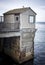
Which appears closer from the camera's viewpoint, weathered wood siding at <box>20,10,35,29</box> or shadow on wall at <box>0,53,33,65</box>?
weathered wood siding at <box>20,10,35,29</box>

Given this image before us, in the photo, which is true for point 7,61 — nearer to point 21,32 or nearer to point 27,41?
point 27,41

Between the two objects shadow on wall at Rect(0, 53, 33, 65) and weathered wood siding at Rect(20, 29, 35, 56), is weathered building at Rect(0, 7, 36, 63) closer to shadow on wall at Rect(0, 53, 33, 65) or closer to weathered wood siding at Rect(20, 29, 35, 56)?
weathered wood siding at Rect(20, 29, 35, 56)

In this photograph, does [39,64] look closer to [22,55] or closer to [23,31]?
[22,55]

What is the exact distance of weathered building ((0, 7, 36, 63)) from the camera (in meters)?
30.2

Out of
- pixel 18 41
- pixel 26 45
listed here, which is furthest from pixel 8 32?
pixel 26 45

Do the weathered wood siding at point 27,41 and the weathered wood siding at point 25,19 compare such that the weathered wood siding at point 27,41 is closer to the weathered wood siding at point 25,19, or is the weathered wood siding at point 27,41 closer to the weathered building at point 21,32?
the weathered building at point 21,32

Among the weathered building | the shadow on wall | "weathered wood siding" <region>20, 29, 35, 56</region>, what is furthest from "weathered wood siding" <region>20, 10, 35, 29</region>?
the shadow on wall

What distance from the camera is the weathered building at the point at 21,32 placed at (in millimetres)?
30234

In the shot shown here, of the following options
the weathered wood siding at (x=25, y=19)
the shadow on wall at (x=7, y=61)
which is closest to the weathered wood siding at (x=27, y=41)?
the weathered wood siding at (x=25, y=19)

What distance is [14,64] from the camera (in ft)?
102

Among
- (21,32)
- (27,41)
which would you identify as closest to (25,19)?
(21,32)

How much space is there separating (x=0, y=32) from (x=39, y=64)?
1296cm

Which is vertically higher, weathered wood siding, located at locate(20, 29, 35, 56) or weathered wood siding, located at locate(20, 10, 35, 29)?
weathered wood siding, located at locate(20, 10, 35, 29)

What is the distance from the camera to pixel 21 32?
30406 mm
